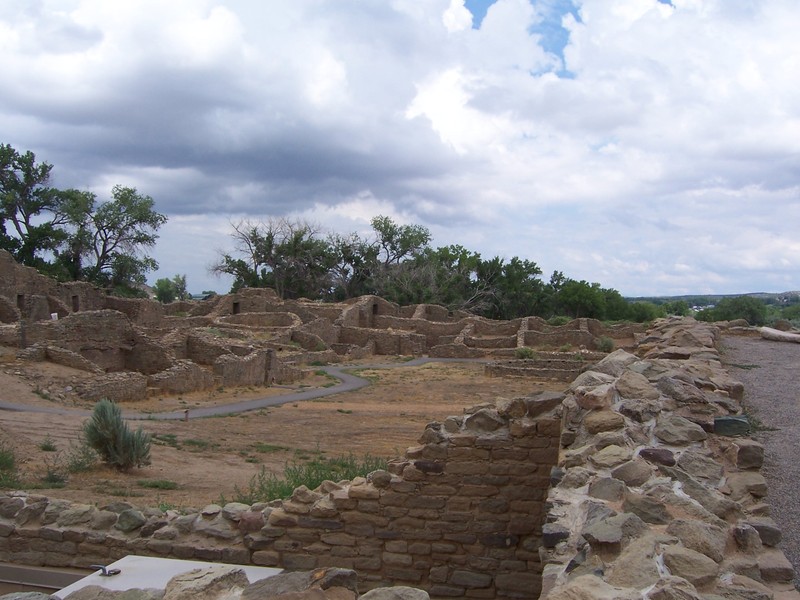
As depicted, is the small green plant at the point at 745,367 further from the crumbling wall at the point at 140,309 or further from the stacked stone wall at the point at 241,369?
the crumbling wall at the point at 140,309

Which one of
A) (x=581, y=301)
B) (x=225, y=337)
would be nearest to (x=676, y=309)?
(x=581, y=301)

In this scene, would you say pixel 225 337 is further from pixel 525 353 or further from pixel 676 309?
pixel 676 309

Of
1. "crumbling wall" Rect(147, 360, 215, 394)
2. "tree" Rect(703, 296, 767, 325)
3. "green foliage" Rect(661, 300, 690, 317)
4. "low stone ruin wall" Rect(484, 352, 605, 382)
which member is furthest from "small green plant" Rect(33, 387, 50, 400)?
"green foliage" Rect(661, 300, 690, 317)

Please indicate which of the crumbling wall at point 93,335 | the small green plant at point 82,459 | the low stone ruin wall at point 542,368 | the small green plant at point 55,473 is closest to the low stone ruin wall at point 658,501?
the small green plant at point 55,473

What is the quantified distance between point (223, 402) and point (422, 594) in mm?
17712

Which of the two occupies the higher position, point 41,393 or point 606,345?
point 606,345

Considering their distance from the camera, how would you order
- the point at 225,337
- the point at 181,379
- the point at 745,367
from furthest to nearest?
the point at 225,337
the point at 181,379
the point at 745,367

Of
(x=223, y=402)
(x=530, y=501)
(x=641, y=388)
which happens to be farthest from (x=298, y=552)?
(x=223, y=402)

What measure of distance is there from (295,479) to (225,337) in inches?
892

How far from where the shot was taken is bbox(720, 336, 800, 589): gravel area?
4277 millimetres

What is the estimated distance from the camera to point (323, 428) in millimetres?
15797

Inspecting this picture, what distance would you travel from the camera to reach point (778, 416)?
6.96 m

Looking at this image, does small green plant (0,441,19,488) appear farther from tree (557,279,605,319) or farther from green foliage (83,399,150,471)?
tree (557,279,605,319)

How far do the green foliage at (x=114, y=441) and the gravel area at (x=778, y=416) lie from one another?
354 inches
